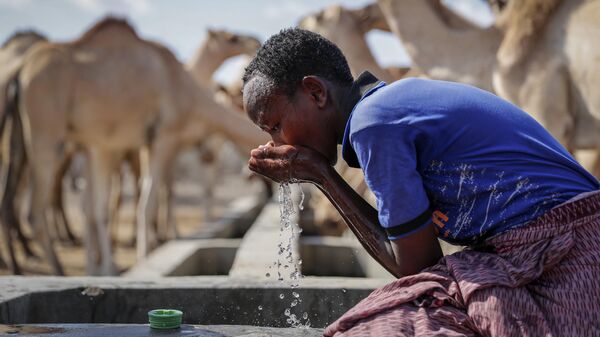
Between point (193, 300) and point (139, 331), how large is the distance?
0.71m

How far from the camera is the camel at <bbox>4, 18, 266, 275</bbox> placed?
347 inches

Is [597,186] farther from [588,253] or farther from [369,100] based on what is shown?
[369,100]

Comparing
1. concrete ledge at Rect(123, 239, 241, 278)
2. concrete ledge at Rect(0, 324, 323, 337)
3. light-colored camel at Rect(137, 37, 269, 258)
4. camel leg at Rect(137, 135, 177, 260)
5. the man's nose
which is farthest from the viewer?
light-colored camel at Rect(137, 37, 269, 258)

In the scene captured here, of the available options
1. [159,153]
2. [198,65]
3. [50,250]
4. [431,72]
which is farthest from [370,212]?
[198,65]

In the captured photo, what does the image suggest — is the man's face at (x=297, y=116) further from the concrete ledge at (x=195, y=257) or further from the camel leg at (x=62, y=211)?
the camel leg at (x=62, y=211)

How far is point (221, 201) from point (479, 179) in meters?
26.2

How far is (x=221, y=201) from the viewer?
28.1m

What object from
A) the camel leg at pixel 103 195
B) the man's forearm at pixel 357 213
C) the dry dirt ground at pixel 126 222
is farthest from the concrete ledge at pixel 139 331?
the camel leg at pixel 103 195

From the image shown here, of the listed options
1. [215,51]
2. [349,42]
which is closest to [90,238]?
[349,42]

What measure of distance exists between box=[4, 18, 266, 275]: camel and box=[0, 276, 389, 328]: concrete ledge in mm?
5600

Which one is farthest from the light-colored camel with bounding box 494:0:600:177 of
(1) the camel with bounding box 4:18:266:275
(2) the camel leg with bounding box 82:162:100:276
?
(2) the camel leg with bounding box 82:162:100:276

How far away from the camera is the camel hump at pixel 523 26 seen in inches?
253

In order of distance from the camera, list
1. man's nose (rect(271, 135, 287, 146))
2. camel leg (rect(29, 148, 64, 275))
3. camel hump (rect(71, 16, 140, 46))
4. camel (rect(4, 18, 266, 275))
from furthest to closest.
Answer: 1. camel hump (rect(71, 16, 140, 46))
2. camel (rect(4, 18, 266, 275))
3. camel leg (rect(29, 148, 64, 275))
4. man's nose (rect(271, 135, 287, 146))

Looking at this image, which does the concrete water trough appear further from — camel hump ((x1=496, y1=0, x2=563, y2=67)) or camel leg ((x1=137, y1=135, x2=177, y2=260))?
camel leg ((x1=137, y1=135, x2=177, y2=260))
